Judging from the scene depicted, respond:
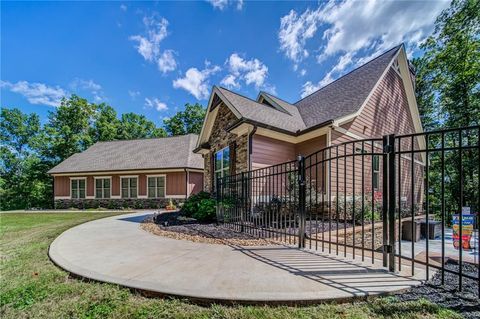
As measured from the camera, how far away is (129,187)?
62.4 feet

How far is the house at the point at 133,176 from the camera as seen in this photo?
1806 centimetres

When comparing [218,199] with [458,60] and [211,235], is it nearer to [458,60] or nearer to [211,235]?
[211,235]

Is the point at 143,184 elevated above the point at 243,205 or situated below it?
below

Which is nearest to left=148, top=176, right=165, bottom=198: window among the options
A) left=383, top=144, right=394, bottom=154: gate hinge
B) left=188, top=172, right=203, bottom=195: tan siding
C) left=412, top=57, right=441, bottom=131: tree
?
left=188, top=172, right=203, bottom=195: tan siding

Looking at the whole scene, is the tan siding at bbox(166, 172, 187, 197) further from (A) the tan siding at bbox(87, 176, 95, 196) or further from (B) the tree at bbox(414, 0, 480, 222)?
(B) the tree at bbox(414, 0, 480, 222)

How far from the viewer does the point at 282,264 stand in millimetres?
3471

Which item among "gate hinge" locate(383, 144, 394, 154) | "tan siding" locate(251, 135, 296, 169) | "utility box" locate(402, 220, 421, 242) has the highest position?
"tan siding" locate(251, 135, 296, 169)

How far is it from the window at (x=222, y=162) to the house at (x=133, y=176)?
6.58 meters

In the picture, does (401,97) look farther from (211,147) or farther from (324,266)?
(324,266)

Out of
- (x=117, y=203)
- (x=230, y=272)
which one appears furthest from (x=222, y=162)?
(x=117, y=203)

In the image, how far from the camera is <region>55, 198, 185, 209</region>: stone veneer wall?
1795 centimetres

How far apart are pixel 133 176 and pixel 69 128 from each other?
59.9ft

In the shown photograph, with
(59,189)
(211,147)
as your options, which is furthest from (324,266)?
(59,189)

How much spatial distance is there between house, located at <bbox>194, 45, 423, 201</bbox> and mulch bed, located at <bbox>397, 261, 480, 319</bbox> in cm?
547
